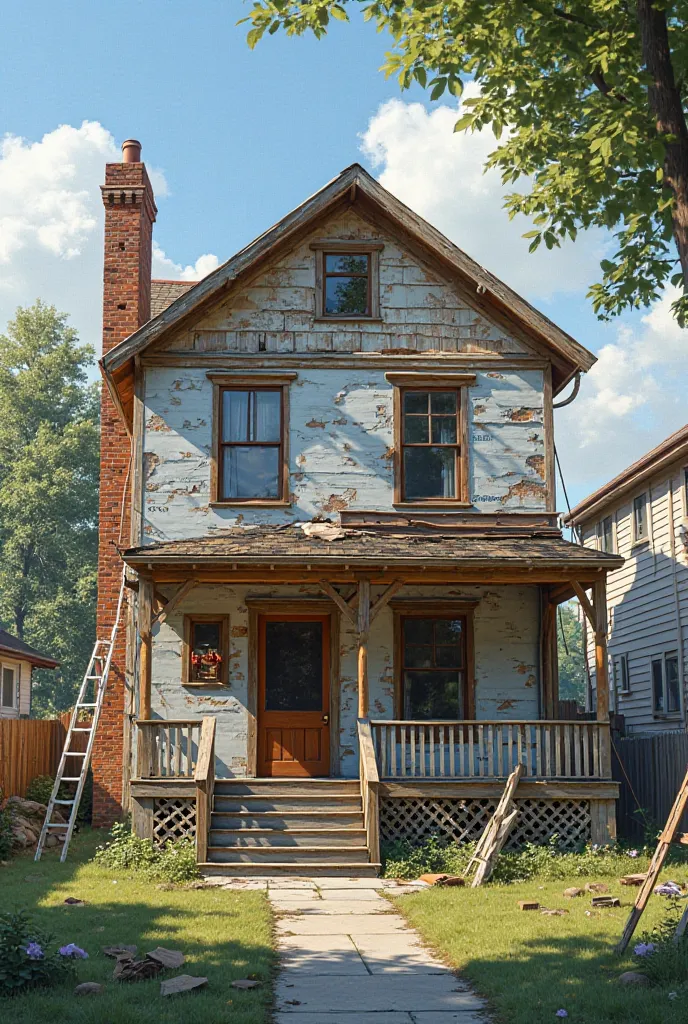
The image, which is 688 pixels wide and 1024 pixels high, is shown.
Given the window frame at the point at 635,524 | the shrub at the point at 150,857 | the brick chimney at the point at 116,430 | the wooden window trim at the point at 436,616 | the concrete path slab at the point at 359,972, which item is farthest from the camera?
the window frame at the point at 635,524

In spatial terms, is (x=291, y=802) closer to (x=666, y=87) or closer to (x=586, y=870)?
(x=586, y=870)

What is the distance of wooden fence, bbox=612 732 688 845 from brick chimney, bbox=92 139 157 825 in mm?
8282

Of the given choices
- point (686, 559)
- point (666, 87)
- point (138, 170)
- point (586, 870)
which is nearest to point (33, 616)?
point (138, 170)

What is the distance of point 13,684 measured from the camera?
31.3 m

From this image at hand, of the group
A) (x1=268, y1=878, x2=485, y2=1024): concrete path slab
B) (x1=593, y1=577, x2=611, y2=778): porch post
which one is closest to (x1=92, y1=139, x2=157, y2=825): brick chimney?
(x1=268, y1=878, x2=485, y2=1024): concrete path slab

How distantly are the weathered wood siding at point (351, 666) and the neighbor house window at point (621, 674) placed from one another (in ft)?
30.9

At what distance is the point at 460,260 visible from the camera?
17.6 m

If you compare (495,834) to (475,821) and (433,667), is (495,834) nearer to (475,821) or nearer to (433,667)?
(475,821)

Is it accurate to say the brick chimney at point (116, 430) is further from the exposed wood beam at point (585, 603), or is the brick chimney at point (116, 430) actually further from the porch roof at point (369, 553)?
the exposed wood beam at point (585, 603)

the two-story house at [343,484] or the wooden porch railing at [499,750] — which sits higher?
the two-story house at [343,484]

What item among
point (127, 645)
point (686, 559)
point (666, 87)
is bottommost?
point (127, 645)

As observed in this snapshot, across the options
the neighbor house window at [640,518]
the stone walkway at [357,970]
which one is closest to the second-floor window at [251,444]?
the stone walkway at [357,970]

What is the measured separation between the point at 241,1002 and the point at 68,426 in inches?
1553

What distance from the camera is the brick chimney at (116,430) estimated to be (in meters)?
18.8
